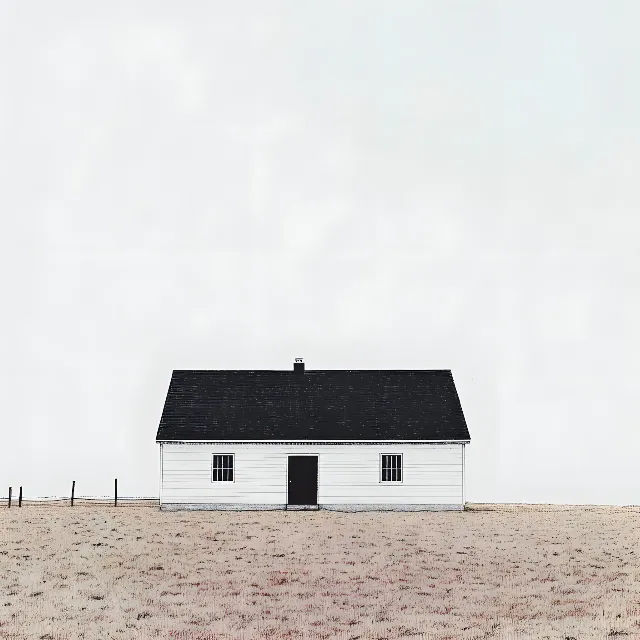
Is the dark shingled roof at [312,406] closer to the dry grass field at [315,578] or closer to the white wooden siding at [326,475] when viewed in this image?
the white wooden siding at [326,475]

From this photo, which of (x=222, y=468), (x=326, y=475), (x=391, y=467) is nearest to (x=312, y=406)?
(x=326, y=475)

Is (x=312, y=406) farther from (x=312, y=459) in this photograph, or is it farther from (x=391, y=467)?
(x=391, y=467)

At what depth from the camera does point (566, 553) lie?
27.4m

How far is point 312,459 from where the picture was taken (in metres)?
42.2

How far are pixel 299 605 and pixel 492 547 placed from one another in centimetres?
1066

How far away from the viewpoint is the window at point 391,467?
4181cm

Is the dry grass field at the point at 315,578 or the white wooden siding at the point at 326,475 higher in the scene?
the white wooden siding at the point at 326,475

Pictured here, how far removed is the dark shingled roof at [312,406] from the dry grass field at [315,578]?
247 inches

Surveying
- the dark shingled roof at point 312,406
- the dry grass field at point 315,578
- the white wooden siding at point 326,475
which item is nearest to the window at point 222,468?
the white wooden siding at point 326,475

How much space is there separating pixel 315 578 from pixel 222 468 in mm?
20021

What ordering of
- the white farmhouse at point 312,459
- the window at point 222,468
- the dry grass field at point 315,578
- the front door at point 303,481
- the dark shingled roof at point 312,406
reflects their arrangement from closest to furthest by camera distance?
the dry grass field at point 315,578
the white farmhouse at point 312,459
the front door at point 303,481
the window at point 222,468
the dark shingled roof at point 312,406

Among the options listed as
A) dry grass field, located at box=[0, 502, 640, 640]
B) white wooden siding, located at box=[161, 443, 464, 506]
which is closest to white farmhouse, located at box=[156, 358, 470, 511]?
white wooden siding, located at box=[161, 443, 464, 506]

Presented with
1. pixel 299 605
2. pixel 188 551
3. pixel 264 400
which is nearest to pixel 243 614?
pixel 299 605

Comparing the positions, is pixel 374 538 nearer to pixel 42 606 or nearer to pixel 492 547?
pixel 492 547
